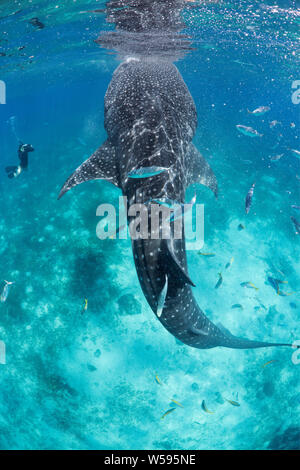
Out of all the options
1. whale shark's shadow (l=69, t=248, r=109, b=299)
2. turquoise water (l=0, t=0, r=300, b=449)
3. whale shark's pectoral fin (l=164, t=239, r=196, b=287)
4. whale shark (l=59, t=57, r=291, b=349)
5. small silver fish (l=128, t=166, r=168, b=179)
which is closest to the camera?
whale shark's pectoral fin (l=164, t=239, r=196, b=287)

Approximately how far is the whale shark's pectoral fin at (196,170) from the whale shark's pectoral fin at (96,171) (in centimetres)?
119

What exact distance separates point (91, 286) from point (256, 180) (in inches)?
443

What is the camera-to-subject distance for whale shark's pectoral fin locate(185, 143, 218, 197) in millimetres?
4083

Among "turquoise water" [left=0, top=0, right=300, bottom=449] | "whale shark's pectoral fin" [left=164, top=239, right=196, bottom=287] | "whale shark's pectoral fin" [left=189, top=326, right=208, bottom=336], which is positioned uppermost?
"whale shark's pectoral fin" [left=164, top=239, right=196, bottom=287]

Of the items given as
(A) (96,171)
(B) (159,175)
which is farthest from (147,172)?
(A) (96,171)

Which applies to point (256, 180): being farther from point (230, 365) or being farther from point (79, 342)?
point (79, 342)

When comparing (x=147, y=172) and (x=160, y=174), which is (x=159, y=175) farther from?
(x=147, y=172)

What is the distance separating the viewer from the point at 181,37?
1554 centimetres

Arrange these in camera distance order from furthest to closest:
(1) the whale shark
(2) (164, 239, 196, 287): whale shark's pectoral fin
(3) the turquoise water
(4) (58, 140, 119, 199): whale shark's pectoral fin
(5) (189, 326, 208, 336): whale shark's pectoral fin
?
(3) the turquoise water < (4) (58, 140, 119, 199): whale shark's pectoral fin < (5) (189, 326, 208, 336): whale shark's pectoral fin < (1) the whale shark < (2) (164, 239, 196, 287): whale shark's pectoral fin

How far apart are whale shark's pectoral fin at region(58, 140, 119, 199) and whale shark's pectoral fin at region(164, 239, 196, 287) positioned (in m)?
1.67

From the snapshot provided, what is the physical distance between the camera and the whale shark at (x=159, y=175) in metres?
2.59

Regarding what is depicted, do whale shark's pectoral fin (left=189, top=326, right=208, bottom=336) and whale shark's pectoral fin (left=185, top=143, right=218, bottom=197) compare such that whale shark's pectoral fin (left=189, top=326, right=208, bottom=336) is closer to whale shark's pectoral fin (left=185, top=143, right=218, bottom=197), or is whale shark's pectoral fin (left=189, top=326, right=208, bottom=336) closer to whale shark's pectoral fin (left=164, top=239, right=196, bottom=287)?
whale shark's pectoral fin (left=164, top=239, right=196, bottom=287)

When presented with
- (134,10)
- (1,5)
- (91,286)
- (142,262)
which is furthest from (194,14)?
(142,262)

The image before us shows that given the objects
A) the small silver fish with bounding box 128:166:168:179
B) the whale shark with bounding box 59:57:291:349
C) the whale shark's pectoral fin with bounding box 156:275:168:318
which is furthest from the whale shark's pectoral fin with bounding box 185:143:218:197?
the whale shark's pectoral fin with bounding box 156:275:168:318
